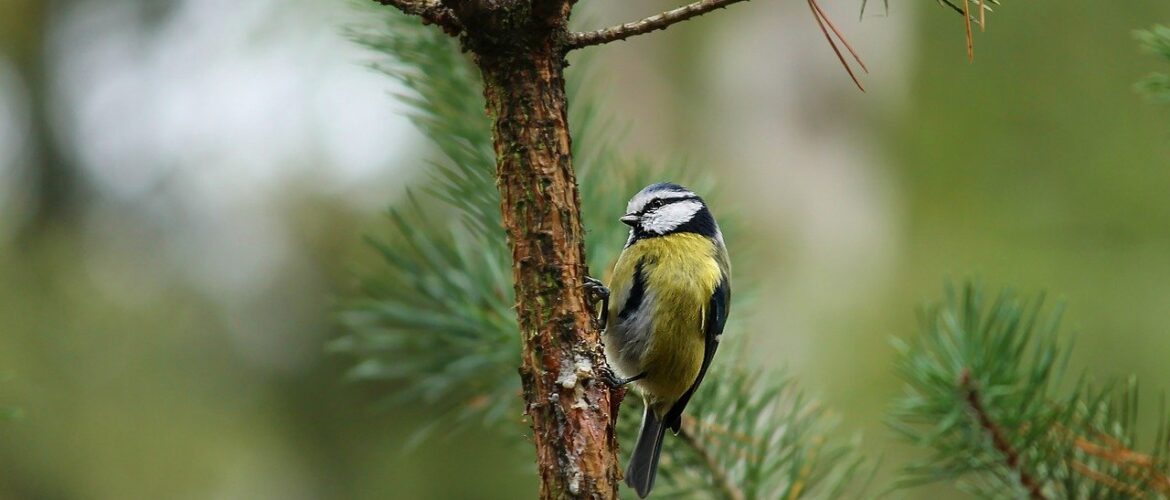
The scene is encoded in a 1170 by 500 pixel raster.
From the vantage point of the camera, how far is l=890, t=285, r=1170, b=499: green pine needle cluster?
3.88 feet

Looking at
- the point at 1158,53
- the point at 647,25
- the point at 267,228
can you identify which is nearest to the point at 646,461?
the point at 647,25

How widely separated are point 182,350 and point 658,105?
5.89ft

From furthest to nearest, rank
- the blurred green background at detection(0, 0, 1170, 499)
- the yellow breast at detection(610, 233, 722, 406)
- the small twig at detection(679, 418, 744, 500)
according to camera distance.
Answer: the blurred green background at detection(0, 0, 1170, 499) < the yellow breast at detection(610, 233, 722, 406) < the small twig at detection(679, 418, 744, 500)

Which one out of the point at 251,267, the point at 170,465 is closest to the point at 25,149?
the point at 251,267

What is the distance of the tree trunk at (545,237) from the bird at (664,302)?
675 millimetres

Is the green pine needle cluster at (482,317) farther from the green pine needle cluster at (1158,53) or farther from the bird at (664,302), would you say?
A: the green pine needle cluster at (1158,53)

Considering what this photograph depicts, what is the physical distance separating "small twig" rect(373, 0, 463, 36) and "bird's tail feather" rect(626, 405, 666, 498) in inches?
27.7

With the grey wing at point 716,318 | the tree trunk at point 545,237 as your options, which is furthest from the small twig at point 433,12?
the grey wing at point 716,318

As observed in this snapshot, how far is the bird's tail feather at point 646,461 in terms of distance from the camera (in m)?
1.43

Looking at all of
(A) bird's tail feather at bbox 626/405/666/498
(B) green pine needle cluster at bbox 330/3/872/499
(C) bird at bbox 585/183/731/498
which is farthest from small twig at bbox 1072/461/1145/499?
(C) bird at bbox 585/183/731/498

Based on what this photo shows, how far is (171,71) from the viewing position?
2.90 meters

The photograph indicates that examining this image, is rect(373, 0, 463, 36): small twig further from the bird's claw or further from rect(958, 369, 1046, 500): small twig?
rect(958, 369, 1046, 500): small twig

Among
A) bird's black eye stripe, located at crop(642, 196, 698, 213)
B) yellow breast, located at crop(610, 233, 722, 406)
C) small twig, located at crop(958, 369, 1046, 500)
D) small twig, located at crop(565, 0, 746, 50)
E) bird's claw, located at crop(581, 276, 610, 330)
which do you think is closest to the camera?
small twig, located at crop(565, 0, 746, 50)

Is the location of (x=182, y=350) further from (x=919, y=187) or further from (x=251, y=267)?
(x=919, y=187)
